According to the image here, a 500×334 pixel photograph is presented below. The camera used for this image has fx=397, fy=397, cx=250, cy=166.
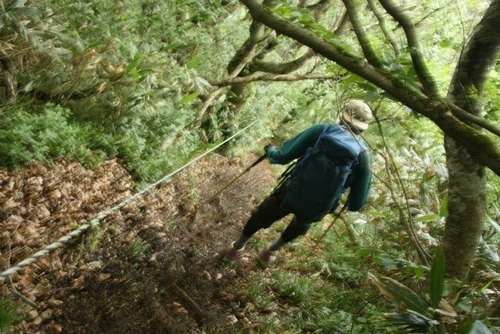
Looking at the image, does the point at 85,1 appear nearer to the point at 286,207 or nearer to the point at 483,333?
the point at 286,207

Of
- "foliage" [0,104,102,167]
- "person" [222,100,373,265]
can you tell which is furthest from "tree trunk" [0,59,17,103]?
"person" [222,100,373,265]

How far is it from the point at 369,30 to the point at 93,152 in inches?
302

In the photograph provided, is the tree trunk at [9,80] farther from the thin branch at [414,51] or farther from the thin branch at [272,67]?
the thin branch at [272,67]

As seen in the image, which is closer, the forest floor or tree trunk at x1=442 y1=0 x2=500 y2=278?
tree trunk at x1=442 y1=0 x2=500 y2=278

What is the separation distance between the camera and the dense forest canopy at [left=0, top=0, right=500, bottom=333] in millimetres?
1965

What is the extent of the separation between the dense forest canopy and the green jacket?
0.33 m

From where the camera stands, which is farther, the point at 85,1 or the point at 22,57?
the point at 85,1

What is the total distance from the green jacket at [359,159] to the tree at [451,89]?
1.56m

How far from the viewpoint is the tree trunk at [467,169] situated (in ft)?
7.23

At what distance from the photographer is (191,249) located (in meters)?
4.95

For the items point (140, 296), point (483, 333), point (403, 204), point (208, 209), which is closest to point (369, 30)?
point (403, 204)

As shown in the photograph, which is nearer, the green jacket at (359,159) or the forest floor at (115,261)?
the forest floor at (115,261)

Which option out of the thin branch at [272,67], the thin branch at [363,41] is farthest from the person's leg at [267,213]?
the thin branch at [272,67]

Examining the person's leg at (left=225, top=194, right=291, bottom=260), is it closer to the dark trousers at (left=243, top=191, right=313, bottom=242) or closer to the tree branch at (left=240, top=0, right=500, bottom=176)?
the dark trousers at (left=243, top=191, right=313, bottom=242)
